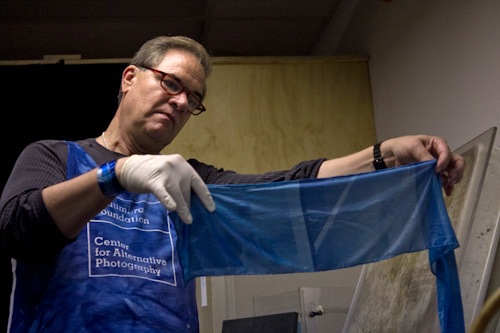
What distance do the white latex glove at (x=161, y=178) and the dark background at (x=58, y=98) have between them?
1953mm

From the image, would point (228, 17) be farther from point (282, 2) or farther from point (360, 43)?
point (360, 43)

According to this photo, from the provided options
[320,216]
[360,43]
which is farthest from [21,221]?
[360,43]

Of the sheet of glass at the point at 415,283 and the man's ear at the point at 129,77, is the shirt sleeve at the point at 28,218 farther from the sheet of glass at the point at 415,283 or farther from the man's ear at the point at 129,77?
the sheet of glass at the point at 415,283

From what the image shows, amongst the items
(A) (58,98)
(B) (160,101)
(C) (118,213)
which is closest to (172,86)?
(B) (160,101)

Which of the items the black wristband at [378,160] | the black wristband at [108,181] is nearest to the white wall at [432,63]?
the black wristband at [378,160]

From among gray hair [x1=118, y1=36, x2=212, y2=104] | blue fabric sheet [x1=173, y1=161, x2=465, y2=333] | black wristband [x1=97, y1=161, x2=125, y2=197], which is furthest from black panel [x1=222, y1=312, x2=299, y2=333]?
black wristband [x1=97, y1=161, x2=125, y2=197]

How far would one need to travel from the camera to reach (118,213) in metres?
1.55

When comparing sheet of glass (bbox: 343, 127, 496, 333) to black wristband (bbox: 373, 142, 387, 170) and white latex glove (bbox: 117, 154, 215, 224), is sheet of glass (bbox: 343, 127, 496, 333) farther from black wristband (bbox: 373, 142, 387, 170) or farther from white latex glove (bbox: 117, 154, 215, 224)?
white latex glove (bbox: 117, 154, 215, 224)

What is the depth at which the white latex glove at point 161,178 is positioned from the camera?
4.17 ft

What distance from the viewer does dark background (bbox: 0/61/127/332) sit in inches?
126

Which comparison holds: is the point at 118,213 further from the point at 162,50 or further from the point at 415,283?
the point at 415,283

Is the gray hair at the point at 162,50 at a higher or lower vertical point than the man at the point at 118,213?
higher

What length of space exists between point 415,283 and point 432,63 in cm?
109

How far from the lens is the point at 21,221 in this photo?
1.32m
